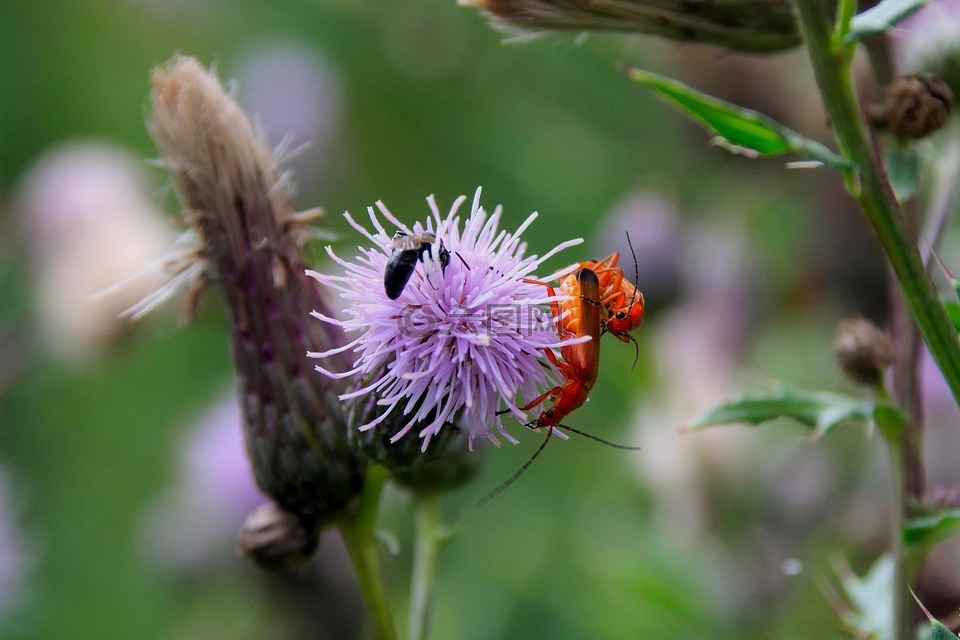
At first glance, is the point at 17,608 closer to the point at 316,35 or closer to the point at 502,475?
the point at 502,475

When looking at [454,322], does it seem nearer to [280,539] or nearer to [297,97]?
[280,539]

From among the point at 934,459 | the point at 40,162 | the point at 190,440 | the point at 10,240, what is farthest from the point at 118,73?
the point at 934,459

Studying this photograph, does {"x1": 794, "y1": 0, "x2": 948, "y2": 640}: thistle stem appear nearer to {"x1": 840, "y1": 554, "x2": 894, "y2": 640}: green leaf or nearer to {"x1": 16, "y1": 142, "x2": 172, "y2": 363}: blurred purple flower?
{"x1": 840, "y1": 554, "x2": 894, "y2": 640}: green leaf

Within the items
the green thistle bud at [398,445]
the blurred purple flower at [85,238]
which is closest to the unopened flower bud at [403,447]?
the green thistle bud at [398,445]

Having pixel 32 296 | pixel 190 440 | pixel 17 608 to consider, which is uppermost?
pixel 32 296

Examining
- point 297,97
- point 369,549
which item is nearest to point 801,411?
point 369,549

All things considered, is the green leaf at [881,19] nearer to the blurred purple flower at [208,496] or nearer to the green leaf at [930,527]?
the green leaf at [930,527]
